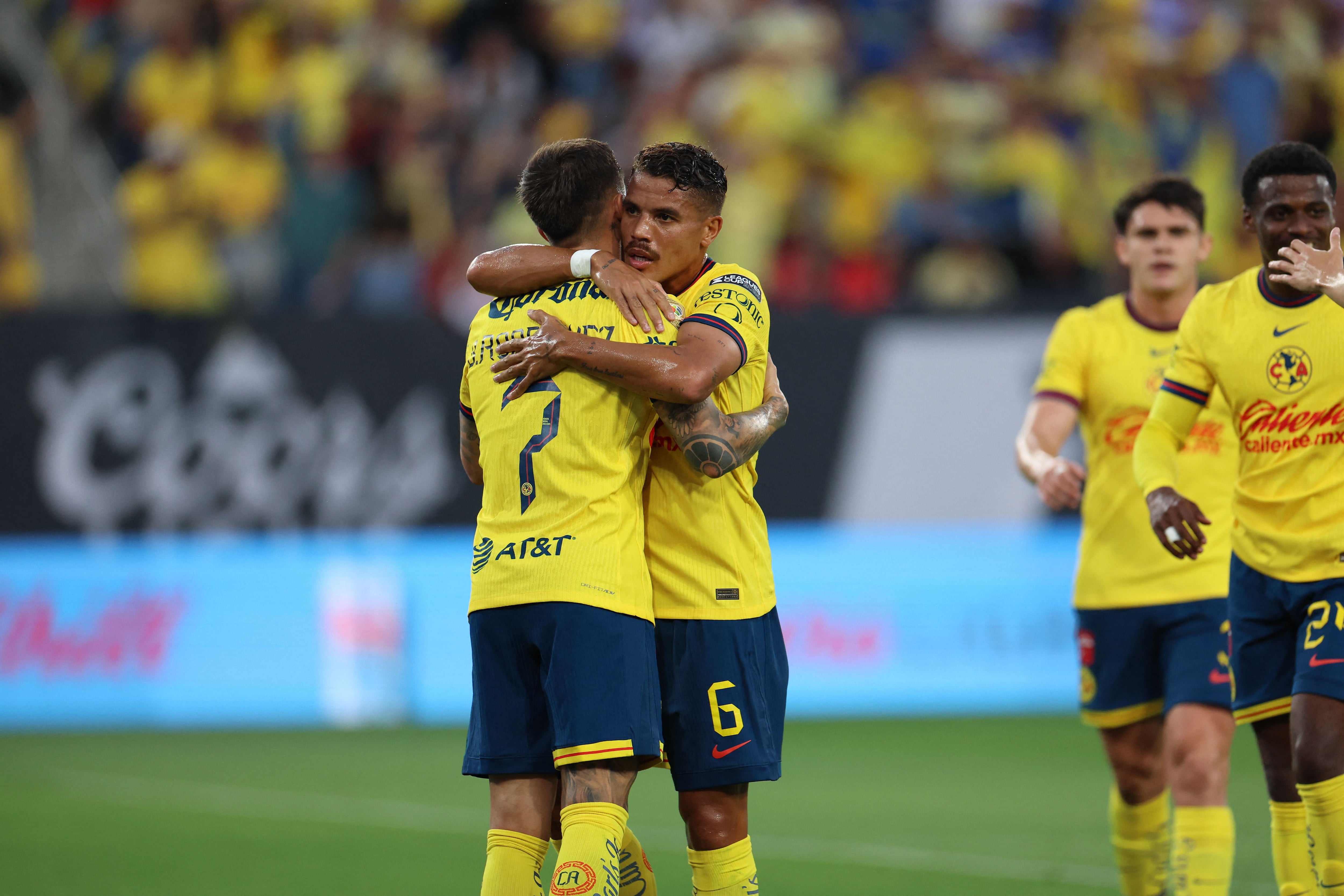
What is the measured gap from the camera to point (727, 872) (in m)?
4.48

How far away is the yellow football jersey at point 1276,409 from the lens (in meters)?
4.91

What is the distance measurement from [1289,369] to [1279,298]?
23 cm

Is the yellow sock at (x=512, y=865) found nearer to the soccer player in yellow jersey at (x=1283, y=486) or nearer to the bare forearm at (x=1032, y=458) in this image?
the soccer player in yellow jersey at (x=1283, y=486)

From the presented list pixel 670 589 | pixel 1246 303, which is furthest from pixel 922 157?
pixel 670 589

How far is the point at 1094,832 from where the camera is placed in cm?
779

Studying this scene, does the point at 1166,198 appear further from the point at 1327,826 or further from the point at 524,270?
the point at 524,270

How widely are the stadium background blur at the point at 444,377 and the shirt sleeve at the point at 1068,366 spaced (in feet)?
6.26

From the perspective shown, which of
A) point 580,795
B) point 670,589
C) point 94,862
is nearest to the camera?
point 580,795

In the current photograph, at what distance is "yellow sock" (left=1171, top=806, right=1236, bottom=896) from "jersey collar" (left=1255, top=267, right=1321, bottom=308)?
1.69 m

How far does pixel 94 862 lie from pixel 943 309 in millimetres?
6858

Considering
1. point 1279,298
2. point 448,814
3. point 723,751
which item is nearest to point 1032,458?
point 1279,298

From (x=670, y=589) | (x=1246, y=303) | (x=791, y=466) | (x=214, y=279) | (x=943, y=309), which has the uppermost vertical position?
(x=214, y=279)

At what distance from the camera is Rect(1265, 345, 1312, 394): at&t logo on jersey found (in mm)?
4938

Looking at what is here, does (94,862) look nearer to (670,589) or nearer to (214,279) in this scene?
(670,589)
